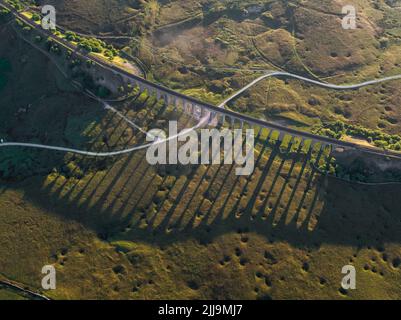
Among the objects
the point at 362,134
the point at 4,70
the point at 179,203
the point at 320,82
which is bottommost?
the point at 179,203

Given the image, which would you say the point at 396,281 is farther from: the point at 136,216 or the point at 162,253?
the point at 136,216

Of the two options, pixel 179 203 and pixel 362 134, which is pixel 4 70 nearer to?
pixel 179 203

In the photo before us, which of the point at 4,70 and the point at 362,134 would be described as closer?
the point at 362,134

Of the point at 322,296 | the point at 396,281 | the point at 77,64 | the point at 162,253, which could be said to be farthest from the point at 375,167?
the point at 77,64

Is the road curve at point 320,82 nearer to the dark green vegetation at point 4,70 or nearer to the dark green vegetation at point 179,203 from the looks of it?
the dark green vegetation at point 179,203

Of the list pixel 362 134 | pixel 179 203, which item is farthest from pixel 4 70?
pixel 362 134

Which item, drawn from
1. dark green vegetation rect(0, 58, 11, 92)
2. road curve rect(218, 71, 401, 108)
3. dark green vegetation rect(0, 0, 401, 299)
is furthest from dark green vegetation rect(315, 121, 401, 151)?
dark green vegetation rect(0, 58, 11, 92)

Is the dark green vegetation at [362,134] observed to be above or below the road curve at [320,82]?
below

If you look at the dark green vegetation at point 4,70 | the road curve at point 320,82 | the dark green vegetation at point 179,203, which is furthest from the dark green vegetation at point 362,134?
the dark green vegetation at point 4,70
